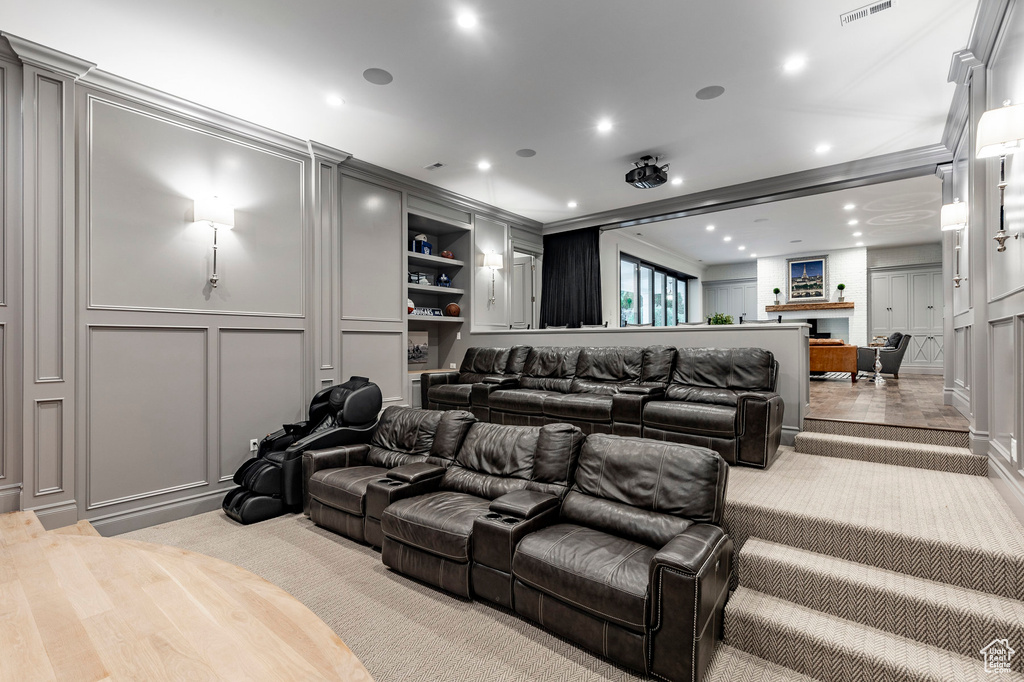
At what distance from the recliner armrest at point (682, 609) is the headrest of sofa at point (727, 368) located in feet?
8.31

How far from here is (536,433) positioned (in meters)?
3.02

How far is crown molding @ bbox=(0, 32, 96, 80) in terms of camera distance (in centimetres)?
290

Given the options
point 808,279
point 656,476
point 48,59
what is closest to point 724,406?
point 656,476

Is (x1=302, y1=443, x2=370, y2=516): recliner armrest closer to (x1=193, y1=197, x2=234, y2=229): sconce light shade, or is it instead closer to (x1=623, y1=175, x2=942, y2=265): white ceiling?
(x1=193, y1=197, x2=234, y2=229): sconce light shade

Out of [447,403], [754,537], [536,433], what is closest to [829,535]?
[754,537]

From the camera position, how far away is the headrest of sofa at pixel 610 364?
4934 mm

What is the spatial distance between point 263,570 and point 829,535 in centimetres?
324

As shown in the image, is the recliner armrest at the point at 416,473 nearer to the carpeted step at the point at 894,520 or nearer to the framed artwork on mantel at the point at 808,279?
the carpeted step at the point at 894,520

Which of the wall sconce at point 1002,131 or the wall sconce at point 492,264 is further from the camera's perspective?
the wall sconce at point 492,264

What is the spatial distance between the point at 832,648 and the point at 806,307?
10348 millimetres

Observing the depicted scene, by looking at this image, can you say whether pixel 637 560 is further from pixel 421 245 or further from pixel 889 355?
pixel 889 355

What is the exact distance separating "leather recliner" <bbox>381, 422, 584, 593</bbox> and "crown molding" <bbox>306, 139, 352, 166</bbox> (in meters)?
3.30

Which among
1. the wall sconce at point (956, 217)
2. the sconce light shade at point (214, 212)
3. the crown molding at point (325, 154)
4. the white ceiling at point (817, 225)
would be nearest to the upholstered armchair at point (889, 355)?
the white ceiling at point (817, 225)

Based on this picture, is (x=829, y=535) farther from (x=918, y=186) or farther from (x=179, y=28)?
(x=918, y=186)
